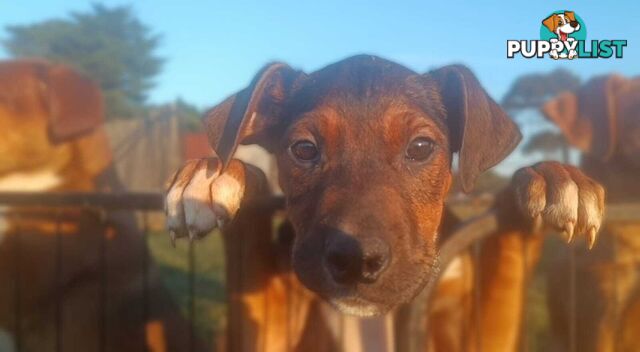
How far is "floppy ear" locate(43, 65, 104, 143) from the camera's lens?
3752 millimetres

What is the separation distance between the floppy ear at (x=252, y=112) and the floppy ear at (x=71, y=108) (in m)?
2.02

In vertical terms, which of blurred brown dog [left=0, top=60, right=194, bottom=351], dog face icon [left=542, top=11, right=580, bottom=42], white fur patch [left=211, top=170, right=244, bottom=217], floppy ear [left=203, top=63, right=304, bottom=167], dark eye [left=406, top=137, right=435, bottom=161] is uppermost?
dog face icon [left=542, top=11, right=580, bottom=42]

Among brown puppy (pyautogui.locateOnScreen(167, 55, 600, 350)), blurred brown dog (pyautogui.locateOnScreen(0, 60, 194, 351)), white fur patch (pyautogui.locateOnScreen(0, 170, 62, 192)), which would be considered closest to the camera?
brown puppy (pyautogui.locateOnScreen(167, 55, 600, 350))

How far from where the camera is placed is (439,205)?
1.89 metres

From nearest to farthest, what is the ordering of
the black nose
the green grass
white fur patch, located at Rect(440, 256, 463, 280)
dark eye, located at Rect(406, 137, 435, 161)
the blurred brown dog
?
the black nose, dark eye, located at Rect(406, 137, 435, 161), white fur patch, located at Rect(440, 256, 463, 280), the blurred brown dog, the green grass

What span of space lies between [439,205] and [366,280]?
18.5 inches

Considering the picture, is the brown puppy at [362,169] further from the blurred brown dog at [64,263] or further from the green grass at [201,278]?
the green grass at [201,278]

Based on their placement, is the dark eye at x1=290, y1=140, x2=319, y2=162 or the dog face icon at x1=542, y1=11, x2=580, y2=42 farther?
the dog face icon at x1=542, y1=11, x2=580, y2=42

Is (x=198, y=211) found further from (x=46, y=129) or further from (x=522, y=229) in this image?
(x=46, y=129)

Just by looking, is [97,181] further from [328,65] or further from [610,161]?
[610,161]

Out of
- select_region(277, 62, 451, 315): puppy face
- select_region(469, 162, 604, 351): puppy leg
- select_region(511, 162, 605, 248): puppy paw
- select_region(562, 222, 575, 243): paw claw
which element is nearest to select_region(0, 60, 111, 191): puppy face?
select_region(277, 62, 451, 315): puppy face

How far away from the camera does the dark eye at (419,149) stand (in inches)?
70.8

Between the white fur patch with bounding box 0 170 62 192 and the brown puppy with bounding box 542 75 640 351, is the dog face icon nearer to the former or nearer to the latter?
the brown puppy with bounding box 542 75 640 351

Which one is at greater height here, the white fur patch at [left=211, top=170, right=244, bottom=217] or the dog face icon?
the dog face icon
